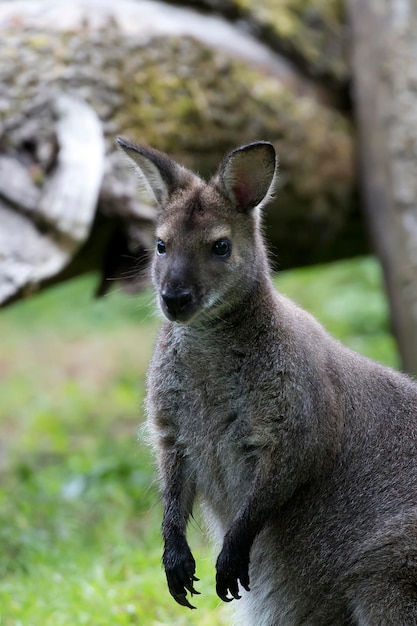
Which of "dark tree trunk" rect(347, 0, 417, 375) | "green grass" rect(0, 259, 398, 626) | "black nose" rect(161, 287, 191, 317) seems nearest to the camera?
"black nose" rect(161, 287, 191, 317)

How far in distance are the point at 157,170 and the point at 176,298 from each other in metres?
0.67

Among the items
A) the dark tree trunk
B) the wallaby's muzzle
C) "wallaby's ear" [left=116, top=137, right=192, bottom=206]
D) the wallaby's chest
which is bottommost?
the dark tree trunk

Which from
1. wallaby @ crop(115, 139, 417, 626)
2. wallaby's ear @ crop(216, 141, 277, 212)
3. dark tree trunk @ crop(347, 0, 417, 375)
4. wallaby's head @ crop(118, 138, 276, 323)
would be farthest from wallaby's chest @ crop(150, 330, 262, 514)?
dark tree trunk @ crop(347, 0, 417, 375)

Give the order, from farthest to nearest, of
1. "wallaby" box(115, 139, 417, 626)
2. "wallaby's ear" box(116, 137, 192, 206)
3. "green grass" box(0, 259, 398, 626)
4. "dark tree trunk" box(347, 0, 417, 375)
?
"dark tree trunk" box(347, 0, 417, 375) → "green grass" box(0, 259, 398, 626) → "wallaby's ear" box(116, 137, 192, 206) → "wallaby" box(115, 139, 417, 626)

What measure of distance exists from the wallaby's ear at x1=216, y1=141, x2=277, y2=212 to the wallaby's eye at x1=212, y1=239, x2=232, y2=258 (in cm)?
21

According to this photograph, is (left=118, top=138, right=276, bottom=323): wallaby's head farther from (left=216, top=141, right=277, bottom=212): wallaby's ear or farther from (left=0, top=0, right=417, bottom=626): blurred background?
(left=0, top=0, right=417, bottom=626): blurred background

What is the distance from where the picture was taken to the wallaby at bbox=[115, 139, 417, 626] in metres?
4.13

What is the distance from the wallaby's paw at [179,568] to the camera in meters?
4.38

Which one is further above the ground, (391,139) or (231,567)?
(231,567)

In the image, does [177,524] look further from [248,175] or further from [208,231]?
[248,175]

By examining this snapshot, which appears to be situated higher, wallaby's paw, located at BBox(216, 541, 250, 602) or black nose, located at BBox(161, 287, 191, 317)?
black nose, located at BBox(161, 287, 191, 317)

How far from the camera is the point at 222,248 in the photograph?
418 cm

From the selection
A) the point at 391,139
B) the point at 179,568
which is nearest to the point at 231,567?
the point at 179,568

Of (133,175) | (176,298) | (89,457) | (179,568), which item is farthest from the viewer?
(89,457)
